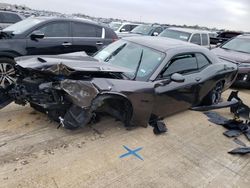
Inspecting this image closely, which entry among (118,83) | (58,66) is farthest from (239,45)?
(58,66)

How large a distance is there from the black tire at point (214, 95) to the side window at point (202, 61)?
0.65m

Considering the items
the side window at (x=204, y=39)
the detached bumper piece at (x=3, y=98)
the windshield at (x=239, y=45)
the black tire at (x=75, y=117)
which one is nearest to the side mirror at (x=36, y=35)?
the detached bumper piece at (x=3, y=98)

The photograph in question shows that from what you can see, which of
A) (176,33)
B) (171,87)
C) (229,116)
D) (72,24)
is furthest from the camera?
(176,33)

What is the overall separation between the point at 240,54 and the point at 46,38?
6124 millimetres

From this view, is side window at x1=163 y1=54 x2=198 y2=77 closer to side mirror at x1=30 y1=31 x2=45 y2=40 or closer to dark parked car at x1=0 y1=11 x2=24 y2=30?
side mirror at x1=30 y1=31 x2=45 y2=40

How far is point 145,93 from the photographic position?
3986 mm

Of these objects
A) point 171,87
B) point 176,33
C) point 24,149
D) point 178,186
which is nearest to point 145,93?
point 171,87

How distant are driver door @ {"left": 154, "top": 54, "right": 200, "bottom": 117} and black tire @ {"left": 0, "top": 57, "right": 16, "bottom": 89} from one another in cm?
319

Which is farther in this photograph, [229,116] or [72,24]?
[72,24]

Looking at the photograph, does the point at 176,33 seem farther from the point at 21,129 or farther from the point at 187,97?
the point at 21,129

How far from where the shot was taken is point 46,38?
636 cm

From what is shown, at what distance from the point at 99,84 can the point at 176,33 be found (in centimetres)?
825

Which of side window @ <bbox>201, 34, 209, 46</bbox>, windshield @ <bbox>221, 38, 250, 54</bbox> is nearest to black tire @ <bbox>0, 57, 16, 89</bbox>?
windshield @ <bbox>221, 38, 250, 54</bbox>

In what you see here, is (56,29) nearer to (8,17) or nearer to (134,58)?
(134,58)
